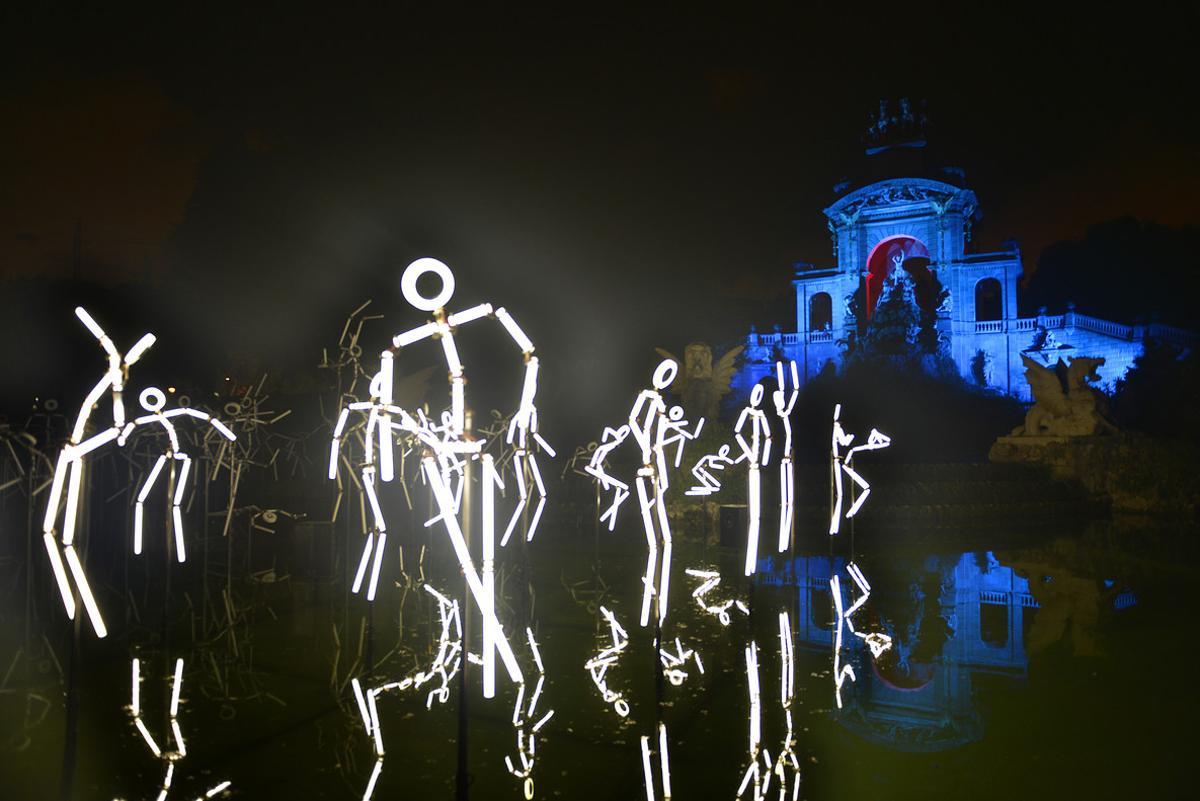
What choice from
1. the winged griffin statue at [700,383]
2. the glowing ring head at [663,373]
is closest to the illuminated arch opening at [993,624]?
the glowing ring head at [663,373]

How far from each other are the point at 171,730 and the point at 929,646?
6.75m

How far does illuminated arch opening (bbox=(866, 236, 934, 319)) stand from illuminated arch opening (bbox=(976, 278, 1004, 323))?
404cm

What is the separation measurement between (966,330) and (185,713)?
185 feet

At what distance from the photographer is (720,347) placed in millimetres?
56625

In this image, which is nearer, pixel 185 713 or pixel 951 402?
pixel 185 713

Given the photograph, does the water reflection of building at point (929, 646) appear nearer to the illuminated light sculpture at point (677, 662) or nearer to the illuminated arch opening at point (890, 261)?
the illuminated light sculpture at point (677, 662)

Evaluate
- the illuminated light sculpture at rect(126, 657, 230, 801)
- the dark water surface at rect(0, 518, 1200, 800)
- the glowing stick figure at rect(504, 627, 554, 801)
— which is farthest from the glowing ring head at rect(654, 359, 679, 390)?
the illuminated light sculpture at rect(126, 657, 230, 801)

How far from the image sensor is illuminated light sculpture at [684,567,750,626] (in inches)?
409

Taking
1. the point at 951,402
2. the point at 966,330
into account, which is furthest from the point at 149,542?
the point at 966,330

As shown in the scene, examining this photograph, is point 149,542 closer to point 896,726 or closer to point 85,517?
point 85,517

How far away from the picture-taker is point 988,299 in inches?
2441

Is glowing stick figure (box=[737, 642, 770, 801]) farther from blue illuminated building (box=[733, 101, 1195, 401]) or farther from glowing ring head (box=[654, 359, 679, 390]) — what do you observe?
blue illuminated building (box=[733, 101, 1195, 401])

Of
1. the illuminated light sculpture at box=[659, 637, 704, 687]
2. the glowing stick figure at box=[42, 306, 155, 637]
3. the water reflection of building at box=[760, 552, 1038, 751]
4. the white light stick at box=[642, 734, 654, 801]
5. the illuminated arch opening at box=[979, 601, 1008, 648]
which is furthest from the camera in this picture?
the illuminated arch opening at box=[979, 601, 1008, 648]

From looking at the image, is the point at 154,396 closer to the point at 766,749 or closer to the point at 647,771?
the point at 647,771
